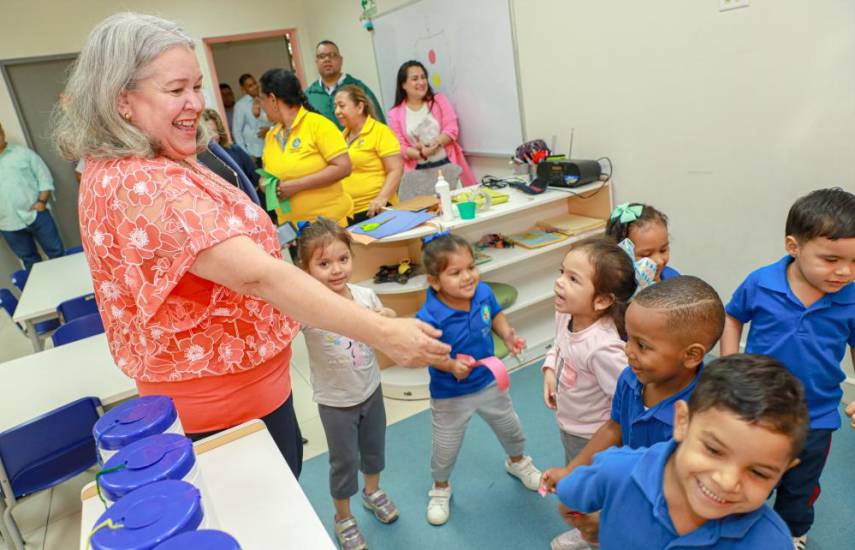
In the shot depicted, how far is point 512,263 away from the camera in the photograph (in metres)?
Result: 3.37

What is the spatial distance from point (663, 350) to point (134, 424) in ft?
3.60

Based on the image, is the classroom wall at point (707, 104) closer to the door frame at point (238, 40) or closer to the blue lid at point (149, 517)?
A: the blue lid at point (149, 517)

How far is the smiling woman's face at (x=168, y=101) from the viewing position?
112cm

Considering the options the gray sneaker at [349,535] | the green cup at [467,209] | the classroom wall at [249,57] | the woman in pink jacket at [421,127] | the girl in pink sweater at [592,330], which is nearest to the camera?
the girl in pink sweater at [592,330]

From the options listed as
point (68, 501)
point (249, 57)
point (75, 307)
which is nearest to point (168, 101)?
point (68, 501)

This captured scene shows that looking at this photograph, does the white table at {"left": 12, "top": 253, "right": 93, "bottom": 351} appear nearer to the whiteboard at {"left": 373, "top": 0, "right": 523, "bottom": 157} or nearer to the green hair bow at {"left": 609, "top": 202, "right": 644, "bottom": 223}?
the green hair bow at {"left": 609, "top": 202, "right": 644, "bottom": 223}

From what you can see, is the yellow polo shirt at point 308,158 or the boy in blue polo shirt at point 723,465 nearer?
the boy in blue polo shirt at point 723,465

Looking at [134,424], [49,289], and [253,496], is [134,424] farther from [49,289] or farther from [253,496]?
[49,289]

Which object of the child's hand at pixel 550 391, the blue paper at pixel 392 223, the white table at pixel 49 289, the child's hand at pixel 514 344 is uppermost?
the blue paper at pixel 392 223

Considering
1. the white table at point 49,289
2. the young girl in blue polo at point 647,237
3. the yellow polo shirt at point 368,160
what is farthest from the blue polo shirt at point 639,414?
the white table at point 49,289

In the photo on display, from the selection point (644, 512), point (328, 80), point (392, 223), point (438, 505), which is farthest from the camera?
point (328, 80)

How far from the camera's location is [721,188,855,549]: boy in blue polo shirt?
1464 millimetres

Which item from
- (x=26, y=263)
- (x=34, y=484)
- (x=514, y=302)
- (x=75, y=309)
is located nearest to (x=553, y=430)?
(x=514, y=302)

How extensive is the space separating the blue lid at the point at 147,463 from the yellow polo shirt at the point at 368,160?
8.53ft
